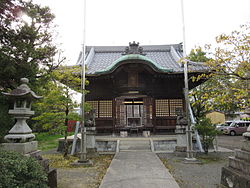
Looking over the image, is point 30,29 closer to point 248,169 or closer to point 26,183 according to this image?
point 26,183

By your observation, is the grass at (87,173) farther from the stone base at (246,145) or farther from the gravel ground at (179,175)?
the stone base at (246,145)

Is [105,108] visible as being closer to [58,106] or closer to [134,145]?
[134,145]

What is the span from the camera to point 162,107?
1356cm

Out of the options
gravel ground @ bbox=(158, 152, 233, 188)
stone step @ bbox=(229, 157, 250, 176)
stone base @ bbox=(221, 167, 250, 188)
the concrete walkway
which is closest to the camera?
stone base @ bbox=(221, 167, 250, 188)

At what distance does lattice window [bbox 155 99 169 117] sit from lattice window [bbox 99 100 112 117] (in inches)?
156

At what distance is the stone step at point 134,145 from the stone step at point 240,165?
5973 mm

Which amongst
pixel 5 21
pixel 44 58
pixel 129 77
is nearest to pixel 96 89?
pixel 129 77

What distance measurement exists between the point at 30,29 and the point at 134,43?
320 inches

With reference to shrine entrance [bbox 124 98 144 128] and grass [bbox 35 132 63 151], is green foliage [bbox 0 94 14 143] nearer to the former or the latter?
grass [bbox 35 132 63 151]

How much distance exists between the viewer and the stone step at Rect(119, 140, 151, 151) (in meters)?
10.1

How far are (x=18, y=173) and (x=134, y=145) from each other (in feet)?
26.3

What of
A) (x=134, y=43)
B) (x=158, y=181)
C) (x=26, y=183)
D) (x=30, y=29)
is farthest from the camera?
(x=134, y=43)

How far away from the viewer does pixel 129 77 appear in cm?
1322

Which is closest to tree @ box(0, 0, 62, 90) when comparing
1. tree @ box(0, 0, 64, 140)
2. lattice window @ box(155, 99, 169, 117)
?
tree @ box(0, 0, 64, 140)
